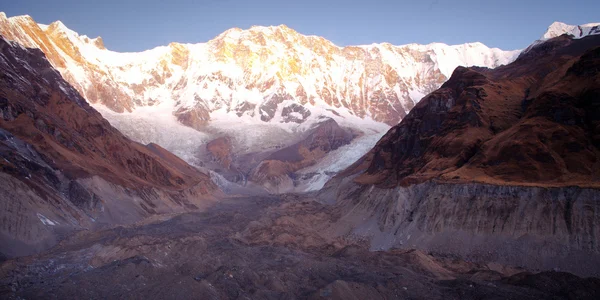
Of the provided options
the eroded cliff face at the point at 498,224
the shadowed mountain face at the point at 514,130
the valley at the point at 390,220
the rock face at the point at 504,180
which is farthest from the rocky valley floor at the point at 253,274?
the shadowed mountain face at the point at 514,130

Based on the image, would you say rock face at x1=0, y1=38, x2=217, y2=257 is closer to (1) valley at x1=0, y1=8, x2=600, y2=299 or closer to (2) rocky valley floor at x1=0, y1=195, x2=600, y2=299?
(1) valley at x1=0, y1=8, x2=600, y2=299

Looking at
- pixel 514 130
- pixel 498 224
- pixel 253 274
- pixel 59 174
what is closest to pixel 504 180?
pixel 498 224

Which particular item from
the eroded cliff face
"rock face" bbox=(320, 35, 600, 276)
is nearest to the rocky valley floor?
the eroded cliff face

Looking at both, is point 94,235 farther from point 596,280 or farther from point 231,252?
point 596,280

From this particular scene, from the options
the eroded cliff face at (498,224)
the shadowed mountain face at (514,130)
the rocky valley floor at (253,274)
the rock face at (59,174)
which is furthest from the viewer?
the rock face at (59,174)

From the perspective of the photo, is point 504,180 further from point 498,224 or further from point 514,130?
point 514,130

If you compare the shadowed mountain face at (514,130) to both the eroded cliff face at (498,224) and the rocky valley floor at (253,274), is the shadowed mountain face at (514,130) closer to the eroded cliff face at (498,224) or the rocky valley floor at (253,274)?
the eroded cliff face at (498,224)

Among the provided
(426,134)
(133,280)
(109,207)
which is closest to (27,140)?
(109,207)
